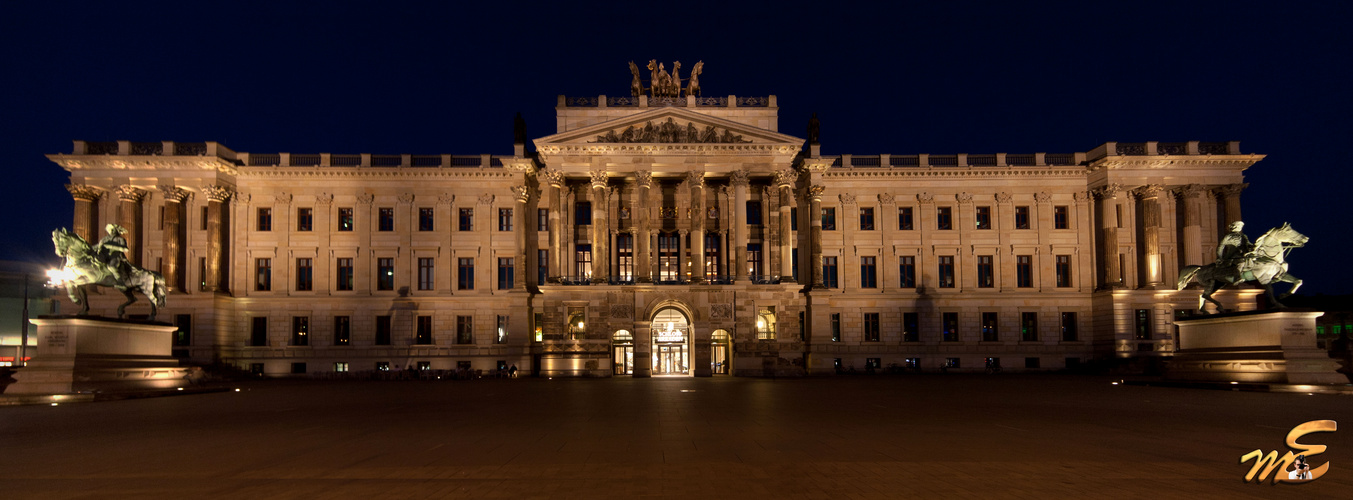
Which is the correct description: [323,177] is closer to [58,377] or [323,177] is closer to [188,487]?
[58,377]

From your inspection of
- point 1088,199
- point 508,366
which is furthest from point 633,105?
point 1088,199

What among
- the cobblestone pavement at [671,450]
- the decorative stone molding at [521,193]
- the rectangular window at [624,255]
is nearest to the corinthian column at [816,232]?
the rectangular window at [624,255]

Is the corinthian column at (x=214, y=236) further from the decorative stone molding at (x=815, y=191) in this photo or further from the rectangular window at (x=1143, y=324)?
the rectangular window at (x=1143, y=324)

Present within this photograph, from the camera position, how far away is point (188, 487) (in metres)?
12.1

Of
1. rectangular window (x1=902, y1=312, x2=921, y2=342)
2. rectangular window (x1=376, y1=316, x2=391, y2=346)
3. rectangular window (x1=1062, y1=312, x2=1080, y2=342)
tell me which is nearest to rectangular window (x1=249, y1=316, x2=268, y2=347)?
rectangular window (x1=376, y1=316, x2=391, y2=346)

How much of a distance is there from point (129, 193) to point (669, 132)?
39.0m

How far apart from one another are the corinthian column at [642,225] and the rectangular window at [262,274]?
28388mm

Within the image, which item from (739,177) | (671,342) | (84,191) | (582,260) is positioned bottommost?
(671,342)

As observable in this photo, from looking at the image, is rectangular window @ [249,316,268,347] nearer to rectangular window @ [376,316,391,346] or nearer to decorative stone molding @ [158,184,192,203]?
rectangular window @ [376,316,391,346]

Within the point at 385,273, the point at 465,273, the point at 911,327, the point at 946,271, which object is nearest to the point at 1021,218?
the point at 946,271

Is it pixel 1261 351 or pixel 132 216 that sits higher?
pixel 132 216

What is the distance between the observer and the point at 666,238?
6844cm

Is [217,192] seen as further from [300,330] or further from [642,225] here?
[642,225]

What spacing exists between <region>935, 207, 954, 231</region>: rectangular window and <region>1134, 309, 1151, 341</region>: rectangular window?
14775mm
